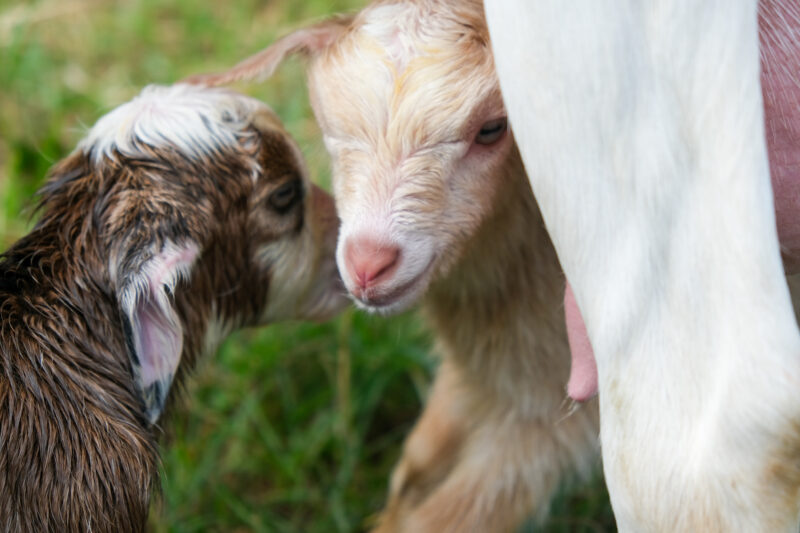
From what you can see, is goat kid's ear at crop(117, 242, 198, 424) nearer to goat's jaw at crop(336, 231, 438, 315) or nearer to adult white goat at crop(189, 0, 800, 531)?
goat's jaw at crop(336, 231, 438, 315)

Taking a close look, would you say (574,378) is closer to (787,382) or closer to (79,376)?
(787,382)

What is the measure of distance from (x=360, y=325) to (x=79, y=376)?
1.42 m

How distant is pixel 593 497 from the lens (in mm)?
3146

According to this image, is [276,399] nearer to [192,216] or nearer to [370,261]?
[192,216]

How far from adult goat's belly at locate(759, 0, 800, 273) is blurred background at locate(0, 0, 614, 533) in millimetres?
1310

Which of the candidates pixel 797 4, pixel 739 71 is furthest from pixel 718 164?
pixel 797 4

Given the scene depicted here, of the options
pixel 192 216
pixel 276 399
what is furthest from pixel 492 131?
pixel 276 399

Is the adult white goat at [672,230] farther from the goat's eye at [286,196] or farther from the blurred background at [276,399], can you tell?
the blurred background at [276,399]

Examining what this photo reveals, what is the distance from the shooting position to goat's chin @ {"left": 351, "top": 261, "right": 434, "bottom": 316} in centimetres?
214

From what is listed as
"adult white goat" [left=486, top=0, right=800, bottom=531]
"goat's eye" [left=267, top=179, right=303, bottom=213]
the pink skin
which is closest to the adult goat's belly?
the pink skin

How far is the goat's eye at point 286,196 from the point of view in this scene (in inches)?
101

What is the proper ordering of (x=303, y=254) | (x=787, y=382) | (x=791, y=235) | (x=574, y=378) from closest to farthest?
(x=787, y=382), (x=791, y=235), (x=574, y=378), (x=303, y=254)

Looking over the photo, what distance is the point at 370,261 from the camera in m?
2.08

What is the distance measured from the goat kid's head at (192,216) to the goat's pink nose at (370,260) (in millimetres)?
450
